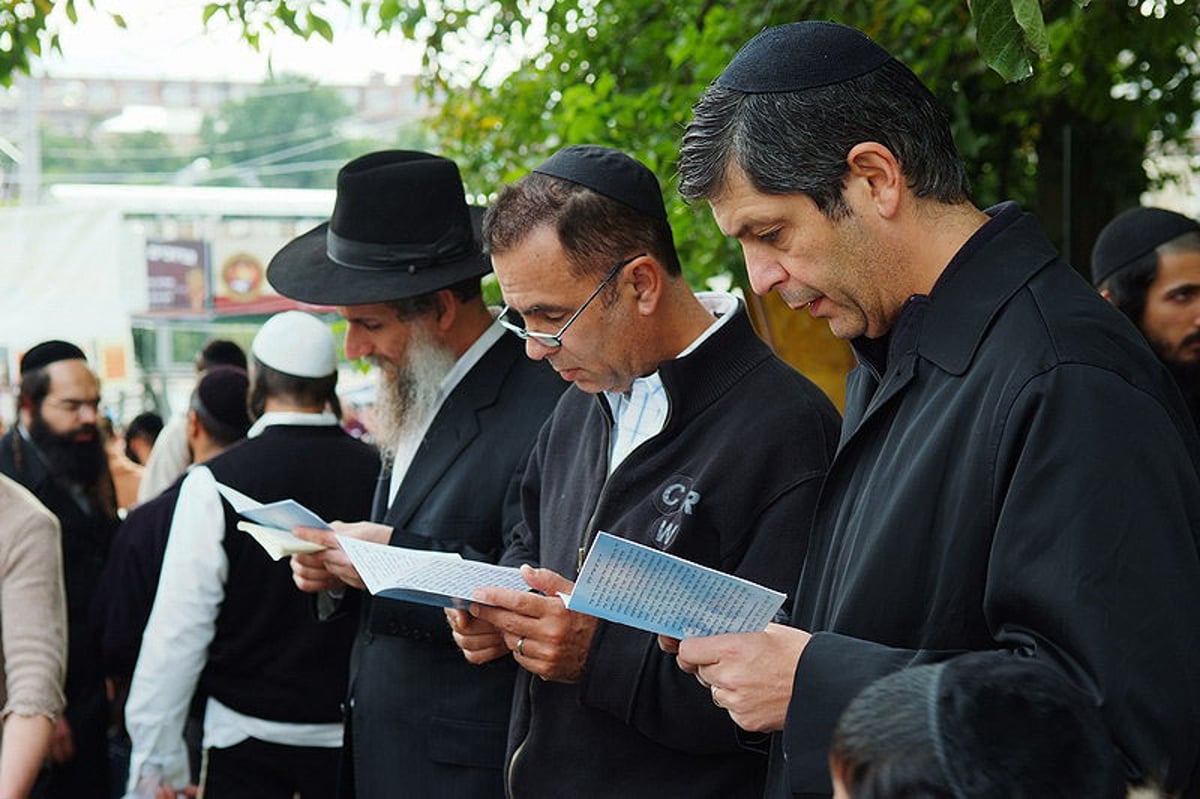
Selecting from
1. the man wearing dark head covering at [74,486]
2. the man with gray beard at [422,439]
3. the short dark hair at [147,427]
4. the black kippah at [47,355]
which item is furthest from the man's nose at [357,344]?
the short dark hair at [147,427]

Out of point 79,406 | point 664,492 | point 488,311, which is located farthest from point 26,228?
point 664,492

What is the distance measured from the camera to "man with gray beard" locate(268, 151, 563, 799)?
11.0 feet

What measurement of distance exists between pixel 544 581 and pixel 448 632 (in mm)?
807

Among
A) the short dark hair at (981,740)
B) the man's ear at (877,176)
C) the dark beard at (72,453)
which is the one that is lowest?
the dark beard at (72,453)

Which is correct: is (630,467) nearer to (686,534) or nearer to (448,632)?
(686,534)

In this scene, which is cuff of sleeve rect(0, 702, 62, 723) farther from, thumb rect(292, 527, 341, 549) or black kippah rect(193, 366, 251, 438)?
black kippah rect(193, 366, 251, 438)

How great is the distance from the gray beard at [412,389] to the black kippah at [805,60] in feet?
5.49

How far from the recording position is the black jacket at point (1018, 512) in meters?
1.68

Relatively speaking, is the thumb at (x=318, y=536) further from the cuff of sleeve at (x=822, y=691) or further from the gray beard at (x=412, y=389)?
the cuff of sleeve at (x=822, y=691)

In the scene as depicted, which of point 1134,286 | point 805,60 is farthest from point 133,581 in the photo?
point 805,60

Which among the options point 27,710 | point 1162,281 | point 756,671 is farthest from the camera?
point 1162,281

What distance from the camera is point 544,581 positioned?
261 centimetres

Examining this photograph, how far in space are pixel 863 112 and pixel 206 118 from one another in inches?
2018

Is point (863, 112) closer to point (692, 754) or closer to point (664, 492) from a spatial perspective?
point (664, 492)
